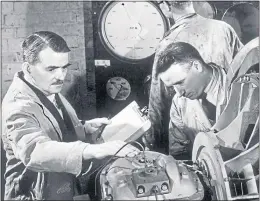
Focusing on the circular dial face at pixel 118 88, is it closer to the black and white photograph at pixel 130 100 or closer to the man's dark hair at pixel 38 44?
the black and white photograph at pixel 130 100

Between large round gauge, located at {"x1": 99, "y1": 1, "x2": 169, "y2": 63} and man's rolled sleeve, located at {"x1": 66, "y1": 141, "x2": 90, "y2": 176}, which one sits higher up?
large round gauge, located at {"x1": 99, "y1": 1, "x2": 169, "y2": 63}

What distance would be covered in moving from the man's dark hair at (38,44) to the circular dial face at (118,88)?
480mm

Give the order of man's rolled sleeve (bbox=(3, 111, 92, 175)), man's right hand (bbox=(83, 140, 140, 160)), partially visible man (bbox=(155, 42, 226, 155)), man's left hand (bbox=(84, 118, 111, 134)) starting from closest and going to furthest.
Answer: man's rolled sleeve (bbox=(3, 111, 92, 175)) < man's right hand (bbox=(83, 140, 140, 160)) < man's left hand (bbox=(84, 118, 111, 134)) < partially visible man (bbox=(155, 42, 226, 155))

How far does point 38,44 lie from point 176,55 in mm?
1151

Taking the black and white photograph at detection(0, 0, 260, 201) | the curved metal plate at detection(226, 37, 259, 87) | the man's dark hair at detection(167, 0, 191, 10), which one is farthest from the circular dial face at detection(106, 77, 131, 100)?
the curved metal plate at detection(226, 37, 259, 87)

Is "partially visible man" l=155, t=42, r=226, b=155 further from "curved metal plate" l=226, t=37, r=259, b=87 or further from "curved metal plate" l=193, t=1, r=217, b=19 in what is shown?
"curved metal plate" l=193, t=1, r=217, b=19

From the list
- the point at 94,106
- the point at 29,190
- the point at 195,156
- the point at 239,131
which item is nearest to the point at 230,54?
the point at 239,131

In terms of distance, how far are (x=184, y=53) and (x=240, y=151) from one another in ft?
3.16

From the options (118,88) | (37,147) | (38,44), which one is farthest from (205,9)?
(37,147)

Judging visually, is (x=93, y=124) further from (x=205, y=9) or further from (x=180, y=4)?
(x=205, y=9)

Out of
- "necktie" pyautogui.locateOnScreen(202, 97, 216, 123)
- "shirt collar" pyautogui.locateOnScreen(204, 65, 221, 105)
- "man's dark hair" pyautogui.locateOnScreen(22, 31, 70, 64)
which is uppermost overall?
"man's dark hair" pyautogui.locateOnScreen(22, 31, 70, 64)

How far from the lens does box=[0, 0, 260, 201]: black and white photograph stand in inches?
110

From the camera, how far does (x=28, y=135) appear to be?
273cm

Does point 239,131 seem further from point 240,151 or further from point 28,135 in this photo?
point 28,135
